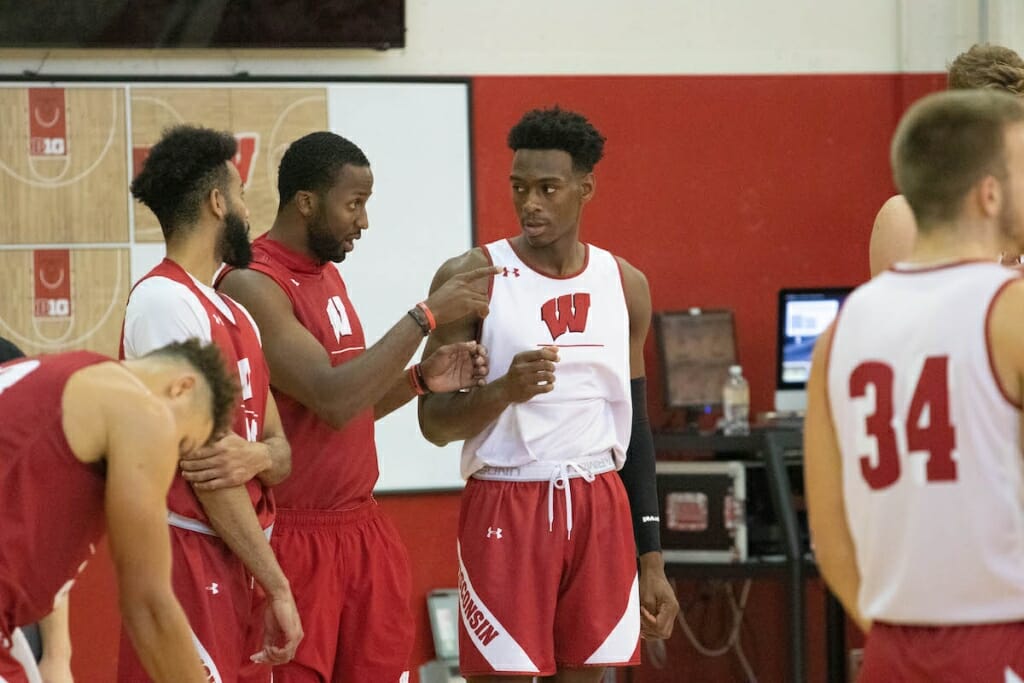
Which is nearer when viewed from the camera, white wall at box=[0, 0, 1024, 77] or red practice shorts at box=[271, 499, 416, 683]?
red practice shorts at box=[271, 499, 416, 683]

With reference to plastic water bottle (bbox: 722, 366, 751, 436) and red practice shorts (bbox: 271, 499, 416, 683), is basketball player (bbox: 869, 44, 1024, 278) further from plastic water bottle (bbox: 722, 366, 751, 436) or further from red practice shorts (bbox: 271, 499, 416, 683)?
plastic water bottle (bbox: 722, 366, 751, 436)

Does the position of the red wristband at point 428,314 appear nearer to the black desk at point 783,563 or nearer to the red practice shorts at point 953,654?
the red practice shorts at point 953,654

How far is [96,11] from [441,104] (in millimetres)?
1421

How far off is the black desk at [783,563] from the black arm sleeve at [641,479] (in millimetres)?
1830

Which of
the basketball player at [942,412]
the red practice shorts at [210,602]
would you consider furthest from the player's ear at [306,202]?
the basketball player at [942,412]

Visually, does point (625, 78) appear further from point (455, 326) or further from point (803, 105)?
point (455, 326)

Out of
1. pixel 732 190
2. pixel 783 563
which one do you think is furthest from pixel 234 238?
pixel 732 190

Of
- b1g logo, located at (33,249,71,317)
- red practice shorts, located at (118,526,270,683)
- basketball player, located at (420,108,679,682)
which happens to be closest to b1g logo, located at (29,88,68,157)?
b1g logo, located at (33,249,71,317)

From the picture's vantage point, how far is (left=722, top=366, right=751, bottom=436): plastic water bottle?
6062 millimetres

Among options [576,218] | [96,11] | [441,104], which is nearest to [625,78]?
[441,104]

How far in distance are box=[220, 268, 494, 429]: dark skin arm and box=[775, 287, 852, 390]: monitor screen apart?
2.90 m

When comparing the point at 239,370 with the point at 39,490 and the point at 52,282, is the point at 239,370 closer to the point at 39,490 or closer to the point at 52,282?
the point at 39,490

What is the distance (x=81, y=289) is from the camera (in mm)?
5758

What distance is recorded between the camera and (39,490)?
2.46 metres
